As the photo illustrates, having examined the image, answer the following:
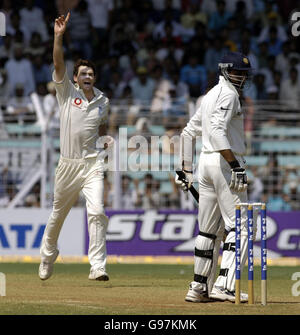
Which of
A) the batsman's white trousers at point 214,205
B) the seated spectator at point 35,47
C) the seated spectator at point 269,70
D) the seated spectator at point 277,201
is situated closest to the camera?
the batsman's white trousers at point 214,205

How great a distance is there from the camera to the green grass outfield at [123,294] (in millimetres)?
8047

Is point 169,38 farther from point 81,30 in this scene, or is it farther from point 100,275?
point 100,275

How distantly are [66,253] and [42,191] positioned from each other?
1.05m

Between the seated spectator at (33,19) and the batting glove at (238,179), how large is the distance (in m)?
11.4

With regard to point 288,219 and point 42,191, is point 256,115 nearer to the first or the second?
point 288,219

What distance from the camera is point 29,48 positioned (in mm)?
19016

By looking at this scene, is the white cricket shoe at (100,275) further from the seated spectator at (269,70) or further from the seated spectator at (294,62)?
the seated spectator at (294,62)

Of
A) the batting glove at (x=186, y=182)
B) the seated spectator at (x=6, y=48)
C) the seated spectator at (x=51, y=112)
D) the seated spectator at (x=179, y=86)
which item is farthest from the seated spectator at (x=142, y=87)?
the batting glove at (x=186, y=182)

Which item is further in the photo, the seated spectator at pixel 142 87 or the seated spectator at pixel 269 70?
the seated spectator at pixel 269 70

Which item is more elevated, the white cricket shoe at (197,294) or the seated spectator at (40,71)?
the seated spectator at (40,71)

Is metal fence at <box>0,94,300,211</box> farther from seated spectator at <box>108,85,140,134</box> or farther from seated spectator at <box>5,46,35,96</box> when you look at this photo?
seated spectator at <box>5,46,35,96</box>

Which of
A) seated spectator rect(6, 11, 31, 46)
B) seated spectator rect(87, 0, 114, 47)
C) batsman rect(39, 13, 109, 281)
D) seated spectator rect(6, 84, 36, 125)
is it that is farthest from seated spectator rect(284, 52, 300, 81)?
batsman rect(39, 13, 109, 281)
